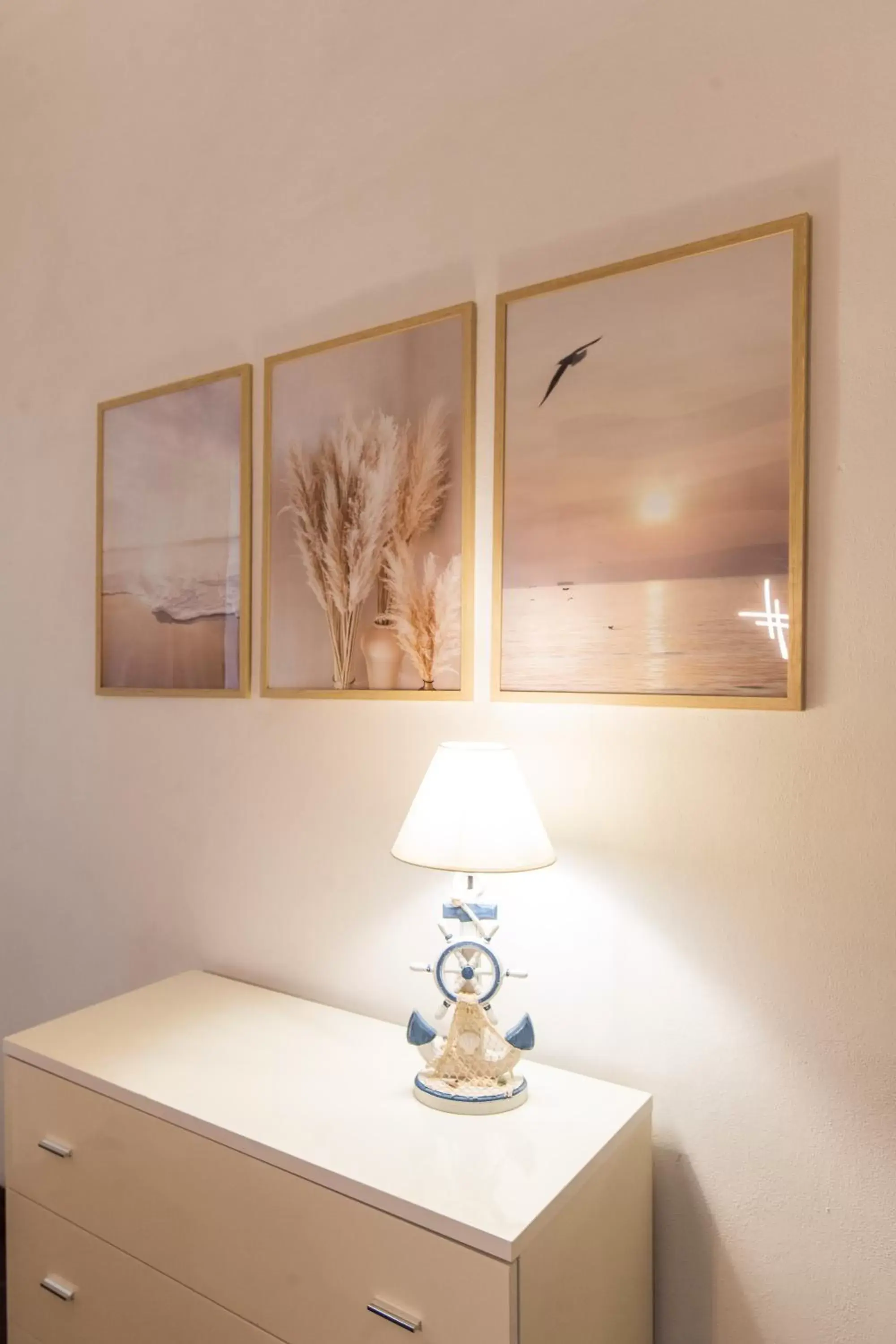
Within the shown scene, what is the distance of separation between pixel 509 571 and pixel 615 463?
25cm

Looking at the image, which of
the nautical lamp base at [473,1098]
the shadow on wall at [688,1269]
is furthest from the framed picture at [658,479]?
the shadow on wall at [688,1269]

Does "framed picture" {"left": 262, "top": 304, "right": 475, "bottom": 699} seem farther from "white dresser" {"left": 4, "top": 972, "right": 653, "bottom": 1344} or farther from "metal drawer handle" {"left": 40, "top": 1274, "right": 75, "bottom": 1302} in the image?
"metal drawer handle" {"left": 40, "top": 1274, "right": 75, "bottom": 1302}

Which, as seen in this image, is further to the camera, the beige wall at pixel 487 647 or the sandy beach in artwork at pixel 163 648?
the sandy beach in artwork at pixel 163 648

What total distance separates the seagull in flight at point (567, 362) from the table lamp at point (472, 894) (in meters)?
0.60

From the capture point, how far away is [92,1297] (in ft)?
4.86

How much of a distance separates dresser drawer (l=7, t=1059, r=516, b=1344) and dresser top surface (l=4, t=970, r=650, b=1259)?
0.10 feet

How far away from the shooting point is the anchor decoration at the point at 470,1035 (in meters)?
1.34

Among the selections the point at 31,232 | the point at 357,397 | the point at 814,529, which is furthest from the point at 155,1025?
the point at 31,232

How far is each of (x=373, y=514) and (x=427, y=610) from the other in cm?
22

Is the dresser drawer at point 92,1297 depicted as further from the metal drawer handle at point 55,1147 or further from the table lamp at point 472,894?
Result: the table lamp at point 472,894

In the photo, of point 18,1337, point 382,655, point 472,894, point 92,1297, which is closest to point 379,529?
point 382,655

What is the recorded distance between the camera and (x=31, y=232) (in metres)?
2.42

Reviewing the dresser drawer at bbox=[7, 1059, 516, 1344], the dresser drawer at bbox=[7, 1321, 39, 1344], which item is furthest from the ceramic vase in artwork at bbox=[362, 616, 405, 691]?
the dresser drawer at bbox=[7, 1321, 39, 1344]

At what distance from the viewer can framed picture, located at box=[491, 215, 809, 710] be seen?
52.8 inches
